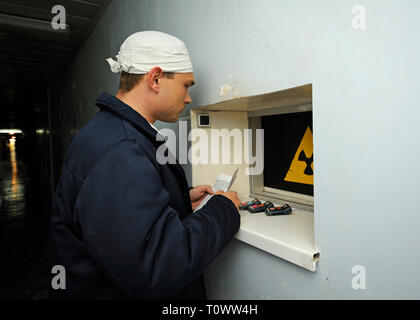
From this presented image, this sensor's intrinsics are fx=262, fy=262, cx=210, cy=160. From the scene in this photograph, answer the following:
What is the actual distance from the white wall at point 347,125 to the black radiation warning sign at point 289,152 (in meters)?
0.39

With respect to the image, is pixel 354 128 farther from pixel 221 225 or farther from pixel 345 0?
pixel 221 225

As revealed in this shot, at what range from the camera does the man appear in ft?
2.04

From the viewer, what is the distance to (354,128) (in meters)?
0.61

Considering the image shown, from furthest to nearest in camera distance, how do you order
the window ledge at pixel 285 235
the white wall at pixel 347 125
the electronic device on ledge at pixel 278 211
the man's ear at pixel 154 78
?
the electronic device on ledge at pixel 278 211 → the man's ear at pixel 154 78 → the window ledge at pixel 285 235 → the white wall at pixel 347 125

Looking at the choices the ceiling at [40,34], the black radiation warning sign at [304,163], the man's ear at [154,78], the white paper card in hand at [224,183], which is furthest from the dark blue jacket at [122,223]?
the ceiling at [40,34]

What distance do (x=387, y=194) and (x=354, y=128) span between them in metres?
0.16

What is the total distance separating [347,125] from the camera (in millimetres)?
621

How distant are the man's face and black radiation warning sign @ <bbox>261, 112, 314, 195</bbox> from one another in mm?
546

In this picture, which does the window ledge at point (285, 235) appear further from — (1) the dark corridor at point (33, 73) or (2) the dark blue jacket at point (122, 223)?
(1) the dark corridor at point (33, 73)

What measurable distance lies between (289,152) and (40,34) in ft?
9.97

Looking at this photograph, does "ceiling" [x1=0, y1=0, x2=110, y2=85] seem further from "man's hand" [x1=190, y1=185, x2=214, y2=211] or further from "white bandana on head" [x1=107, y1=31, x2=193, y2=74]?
"man's hand" [x1=190, y1=185, x2=214, y2=211]

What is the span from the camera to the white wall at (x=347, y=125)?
0.53 meters

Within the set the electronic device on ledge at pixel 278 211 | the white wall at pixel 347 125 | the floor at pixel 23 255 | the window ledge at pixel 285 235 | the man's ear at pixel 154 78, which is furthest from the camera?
the floor at pixel 23 255

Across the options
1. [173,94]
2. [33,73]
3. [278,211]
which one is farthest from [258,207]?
[33,73]
